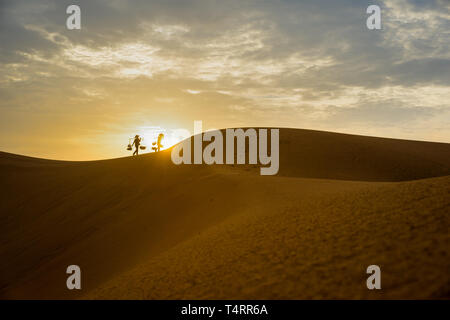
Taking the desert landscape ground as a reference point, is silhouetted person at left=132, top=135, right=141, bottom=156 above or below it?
above

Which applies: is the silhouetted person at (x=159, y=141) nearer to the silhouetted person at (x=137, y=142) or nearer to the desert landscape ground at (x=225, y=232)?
the silhouetted person at (x=137, y=142)

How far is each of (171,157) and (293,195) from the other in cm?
1393

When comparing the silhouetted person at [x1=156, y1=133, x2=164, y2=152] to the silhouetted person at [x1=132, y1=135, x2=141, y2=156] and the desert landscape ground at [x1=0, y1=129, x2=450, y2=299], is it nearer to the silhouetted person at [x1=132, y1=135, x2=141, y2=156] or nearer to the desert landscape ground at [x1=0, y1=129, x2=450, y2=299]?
the silhouetted person at [x1=132, y1=135, x2=141, y2=156]

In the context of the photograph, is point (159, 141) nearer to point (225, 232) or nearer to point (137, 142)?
point (137, 142)

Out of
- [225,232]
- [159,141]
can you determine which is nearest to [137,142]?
[159,141]

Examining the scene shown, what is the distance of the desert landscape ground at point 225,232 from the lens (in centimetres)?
601

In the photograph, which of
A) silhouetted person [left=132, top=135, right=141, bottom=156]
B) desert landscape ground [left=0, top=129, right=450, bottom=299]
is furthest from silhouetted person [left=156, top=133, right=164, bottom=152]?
desert landscape ground [left=0, top=129, right=450, bottom=299]

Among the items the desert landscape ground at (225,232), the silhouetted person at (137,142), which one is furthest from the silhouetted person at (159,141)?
the desert landscape ground at (225,232)

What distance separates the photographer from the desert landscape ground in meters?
6.01

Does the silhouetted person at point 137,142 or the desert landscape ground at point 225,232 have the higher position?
the silhouetted person at point 137,142

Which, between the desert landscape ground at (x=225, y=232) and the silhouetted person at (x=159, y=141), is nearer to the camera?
the desert landscape ground at (x=225, y=232)

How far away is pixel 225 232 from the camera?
32.9 ft

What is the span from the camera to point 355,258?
6.27 m
